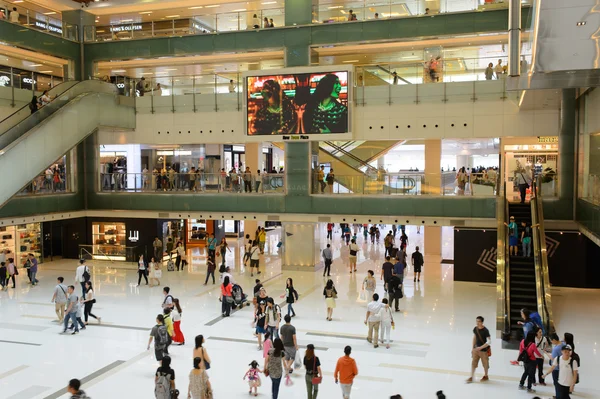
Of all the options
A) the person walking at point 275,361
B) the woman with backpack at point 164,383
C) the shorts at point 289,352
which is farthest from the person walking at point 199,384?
the shorts at point 289,352

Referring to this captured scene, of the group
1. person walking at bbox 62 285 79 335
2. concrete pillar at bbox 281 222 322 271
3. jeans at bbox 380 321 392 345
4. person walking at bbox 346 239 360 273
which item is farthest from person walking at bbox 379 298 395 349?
concrete pillar at bbox 281 222 322 271

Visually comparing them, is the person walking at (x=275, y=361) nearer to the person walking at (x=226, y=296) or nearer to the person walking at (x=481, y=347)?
the person walking at (x=481, y=347)

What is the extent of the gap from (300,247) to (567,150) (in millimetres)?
11391

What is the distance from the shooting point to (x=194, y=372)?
8.88 m

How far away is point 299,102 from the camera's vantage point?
80.0ft

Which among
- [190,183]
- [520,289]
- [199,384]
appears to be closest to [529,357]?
[520,289]

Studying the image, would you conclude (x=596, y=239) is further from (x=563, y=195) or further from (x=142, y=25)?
(x=142, y=25)

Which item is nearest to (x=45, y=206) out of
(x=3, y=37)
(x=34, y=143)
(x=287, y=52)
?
(x=34, y=143)

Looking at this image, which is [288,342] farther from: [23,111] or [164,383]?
[23,111]

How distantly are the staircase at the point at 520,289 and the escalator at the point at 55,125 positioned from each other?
54.5 ft

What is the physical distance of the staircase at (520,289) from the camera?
14.9 metres

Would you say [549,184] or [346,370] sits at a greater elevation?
[549,184]

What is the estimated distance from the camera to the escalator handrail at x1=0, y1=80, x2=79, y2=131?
2145cm

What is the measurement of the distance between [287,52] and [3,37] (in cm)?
1170
